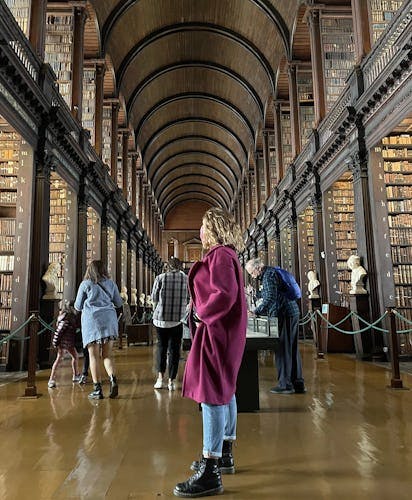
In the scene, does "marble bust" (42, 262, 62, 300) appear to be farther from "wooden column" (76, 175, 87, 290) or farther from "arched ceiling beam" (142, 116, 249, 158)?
"arched ceiling beam" (142, 116, 249, 158)

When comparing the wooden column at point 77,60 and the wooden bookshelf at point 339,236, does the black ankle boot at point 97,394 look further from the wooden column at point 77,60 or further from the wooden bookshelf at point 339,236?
the wooden column at point 77,60

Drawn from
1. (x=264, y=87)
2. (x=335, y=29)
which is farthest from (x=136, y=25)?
(x=335, y=29)

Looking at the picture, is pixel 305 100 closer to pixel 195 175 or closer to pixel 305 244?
pixel 305 244

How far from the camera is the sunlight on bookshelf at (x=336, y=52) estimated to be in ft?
29.9

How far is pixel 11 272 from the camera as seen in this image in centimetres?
632

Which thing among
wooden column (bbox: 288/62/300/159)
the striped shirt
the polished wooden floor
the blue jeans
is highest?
wooden column (bbox: 288/62/300/159)

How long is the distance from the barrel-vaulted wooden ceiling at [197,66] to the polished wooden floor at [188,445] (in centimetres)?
930

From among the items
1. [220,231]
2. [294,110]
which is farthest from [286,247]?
[220,231]

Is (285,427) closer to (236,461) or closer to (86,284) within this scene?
(236,461)

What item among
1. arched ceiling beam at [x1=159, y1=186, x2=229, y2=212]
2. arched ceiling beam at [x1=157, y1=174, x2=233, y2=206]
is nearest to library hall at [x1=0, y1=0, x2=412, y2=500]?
arched ceiling beam at [x1=157, y1=174, x2=233, y2=206]

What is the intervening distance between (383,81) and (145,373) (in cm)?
495

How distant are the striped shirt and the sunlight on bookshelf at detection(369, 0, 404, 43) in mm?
5302

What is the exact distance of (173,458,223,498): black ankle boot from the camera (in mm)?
1744

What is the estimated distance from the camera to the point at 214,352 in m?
1.84
